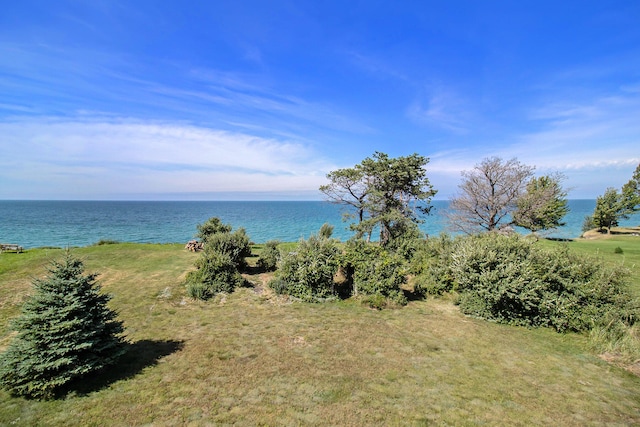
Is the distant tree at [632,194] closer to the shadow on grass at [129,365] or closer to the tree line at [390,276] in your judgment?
the tree line at [390,276]

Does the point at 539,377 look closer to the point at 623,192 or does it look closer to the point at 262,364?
the point at 262,364

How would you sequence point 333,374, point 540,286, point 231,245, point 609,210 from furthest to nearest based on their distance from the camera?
1. point 609,210
2. point 231,245
3. point 540,286
4. point 333,374

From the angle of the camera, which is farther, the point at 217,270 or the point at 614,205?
the point at 614,205

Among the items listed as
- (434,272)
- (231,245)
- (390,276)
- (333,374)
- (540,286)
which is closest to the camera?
(333,374)

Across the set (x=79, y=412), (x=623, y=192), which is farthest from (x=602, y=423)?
(x=623, y=192)

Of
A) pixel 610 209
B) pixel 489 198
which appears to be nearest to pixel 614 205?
pixel 610 209

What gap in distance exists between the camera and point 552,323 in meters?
10.4

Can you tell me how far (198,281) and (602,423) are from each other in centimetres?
1419

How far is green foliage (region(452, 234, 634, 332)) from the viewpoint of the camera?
10.1 meters

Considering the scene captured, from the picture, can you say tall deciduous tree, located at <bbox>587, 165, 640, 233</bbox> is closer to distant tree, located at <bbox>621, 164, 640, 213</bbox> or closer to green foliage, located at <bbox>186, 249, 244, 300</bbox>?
distant tree, located at <bbox>621, 164, 640, 213</bbox>

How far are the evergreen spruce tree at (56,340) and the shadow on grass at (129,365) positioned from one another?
0.23 meters

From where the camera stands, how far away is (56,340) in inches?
236

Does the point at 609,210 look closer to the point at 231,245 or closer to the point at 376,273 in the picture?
the point at 376,273

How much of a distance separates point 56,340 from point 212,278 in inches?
316
